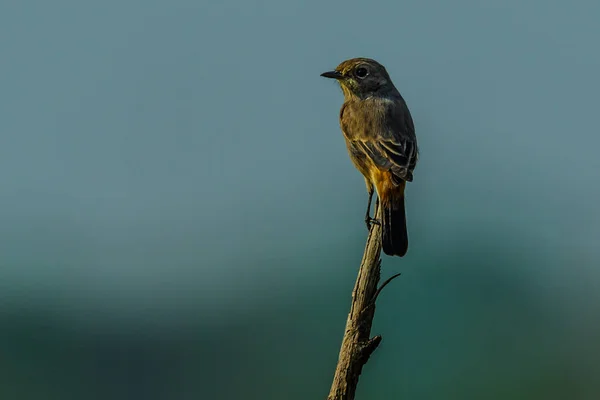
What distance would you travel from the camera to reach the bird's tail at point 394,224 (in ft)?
32.4

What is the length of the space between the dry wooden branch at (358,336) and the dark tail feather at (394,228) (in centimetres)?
62

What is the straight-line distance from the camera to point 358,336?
345 inches

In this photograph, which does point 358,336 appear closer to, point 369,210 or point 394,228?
point 394,228

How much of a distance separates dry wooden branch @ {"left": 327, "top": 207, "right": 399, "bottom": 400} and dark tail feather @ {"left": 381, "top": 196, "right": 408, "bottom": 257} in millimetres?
625

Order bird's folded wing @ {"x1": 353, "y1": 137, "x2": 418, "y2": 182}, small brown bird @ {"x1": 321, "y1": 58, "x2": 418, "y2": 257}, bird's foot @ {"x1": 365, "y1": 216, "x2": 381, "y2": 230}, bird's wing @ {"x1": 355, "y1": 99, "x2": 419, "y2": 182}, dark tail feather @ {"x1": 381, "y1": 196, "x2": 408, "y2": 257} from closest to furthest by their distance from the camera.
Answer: dark tail feather @ {"x1": 381, "y1": 196, "x2": 408, "y2": 257}
bird's foot @ {"x1": 365, "y1": 216, "x2": 381, "y2": 230}
small brown bird @ {"x1": 321, "y1": 58, "x2": 418, "y2": 257}
bird's folded wing @ {"x1": 353, "y1": 137, "x2": 418, "y2": 182}
bird's wing @ {"x1": 355, "y1": 99, "x2": 419, "y2": 182}

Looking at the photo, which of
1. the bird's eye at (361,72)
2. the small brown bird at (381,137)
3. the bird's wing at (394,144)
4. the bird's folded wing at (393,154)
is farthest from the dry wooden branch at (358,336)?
the bird's eye at (361,72)

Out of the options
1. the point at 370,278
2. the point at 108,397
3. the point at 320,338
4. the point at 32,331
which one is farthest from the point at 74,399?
the point at 370,278

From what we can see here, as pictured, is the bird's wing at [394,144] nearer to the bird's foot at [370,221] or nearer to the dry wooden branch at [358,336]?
the bird's foot at [370,221]

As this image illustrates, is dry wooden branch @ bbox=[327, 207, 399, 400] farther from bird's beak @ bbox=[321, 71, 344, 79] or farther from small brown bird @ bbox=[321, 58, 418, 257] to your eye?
bird's beak @ bbox=[321, 71, 344, 79]

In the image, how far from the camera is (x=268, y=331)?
59312mm

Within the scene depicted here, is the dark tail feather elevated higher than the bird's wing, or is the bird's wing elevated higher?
the bird's wing

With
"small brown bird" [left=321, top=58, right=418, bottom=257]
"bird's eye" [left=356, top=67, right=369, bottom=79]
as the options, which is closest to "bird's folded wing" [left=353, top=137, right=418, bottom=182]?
"small brown bird" [left=321, top=58, right=418, bottom=257]

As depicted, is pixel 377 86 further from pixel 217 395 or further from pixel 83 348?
pixel 217 395

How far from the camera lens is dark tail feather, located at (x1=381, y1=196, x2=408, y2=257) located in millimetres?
9859
